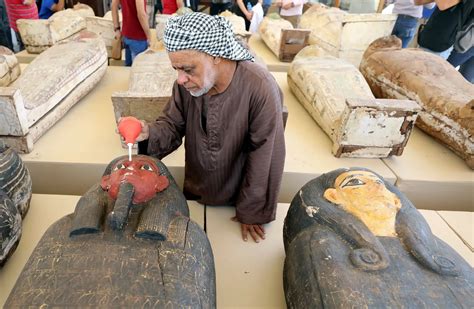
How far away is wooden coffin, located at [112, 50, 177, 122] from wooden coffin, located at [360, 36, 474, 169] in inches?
66.6

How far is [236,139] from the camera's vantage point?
1.59 metres

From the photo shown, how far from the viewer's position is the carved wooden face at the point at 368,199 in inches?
50.4

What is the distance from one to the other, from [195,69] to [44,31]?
280 centimetres

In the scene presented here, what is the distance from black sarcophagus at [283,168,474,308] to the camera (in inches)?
41.5

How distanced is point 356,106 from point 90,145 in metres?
1.65

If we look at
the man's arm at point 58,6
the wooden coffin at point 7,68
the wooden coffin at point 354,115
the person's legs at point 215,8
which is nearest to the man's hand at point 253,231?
the wooden coffin at point 354,115

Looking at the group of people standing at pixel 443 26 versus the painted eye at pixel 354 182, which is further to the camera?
the group of people standing at pixel 443 26

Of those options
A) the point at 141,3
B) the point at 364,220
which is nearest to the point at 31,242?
the point at 364,220

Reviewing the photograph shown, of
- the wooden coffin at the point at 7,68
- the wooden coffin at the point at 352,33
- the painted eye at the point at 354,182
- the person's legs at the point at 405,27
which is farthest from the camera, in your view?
the wooden coffin at the point at 352,33

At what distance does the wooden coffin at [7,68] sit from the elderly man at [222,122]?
1570 millimetres

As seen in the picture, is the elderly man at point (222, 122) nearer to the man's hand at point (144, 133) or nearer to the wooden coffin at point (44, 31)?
the man's hand at point (144, 133)

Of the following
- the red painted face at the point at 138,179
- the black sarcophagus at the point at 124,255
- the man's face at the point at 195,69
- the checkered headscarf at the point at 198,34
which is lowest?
→ the black sarcophagus at the point at 124,255

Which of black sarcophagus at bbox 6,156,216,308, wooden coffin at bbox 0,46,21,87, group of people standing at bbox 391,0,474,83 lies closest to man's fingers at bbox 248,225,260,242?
black sarcophagus at bbox 6,156,216,308

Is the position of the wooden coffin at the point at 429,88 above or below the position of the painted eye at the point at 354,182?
below
